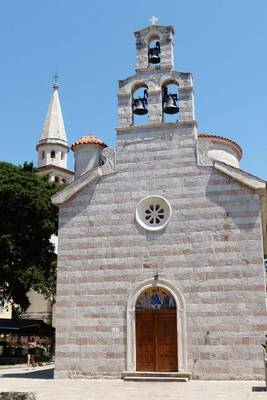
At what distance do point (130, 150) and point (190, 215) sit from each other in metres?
3.35

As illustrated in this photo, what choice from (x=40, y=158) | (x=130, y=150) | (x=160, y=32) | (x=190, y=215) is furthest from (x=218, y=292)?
(x=40, y=158)

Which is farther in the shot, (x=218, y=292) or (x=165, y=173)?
(x=165, y=173)

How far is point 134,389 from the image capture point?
13562 millimetres

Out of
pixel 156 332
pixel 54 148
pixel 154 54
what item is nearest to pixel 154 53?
pixel 154 54

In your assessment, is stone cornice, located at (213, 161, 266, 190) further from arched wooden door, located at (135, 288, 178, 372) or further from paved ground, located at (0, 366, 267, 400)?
paved ground, located at (0, 366, 267, 400)

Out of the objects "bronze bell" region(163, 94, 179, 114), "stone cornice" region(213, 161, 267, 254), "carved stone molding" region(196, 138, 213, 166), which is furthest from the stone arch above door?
"bronze bell" region(163, 94, 179, 114)

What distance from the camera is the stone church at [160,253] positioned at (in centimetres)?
1564

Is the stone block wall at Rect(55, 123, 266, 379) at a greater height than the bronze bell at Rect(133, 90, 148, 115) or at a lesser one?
lesser

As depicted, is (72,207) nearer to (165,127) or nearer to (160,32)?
(165,127)

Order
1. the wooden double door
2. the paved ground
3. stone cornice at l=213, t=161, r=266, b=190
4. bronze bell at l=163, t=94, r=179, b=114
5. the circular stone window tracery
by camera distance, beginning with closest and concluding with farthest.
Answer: the paved ground → the wooden double door → stone cornice at l=213, t=161, r=266, b=190 → the circular stone window tracery → bronze bell at l=163, t=94, r=179, b=114

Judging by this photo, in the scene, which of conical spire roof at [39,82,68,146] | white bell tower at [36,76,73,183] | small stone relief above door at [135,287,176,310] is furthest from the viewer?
conical spire roof at [39,82,68,146]

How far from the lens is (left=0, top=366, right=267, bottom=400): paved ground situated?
11797 millimetres

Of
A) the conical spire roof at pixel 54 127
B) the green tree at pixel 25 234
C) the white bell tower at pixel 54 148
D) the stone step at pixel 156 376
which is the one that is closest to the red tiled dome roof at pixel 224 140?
the green tree at pixel 25 234

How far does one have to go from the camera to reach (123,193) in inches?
698
